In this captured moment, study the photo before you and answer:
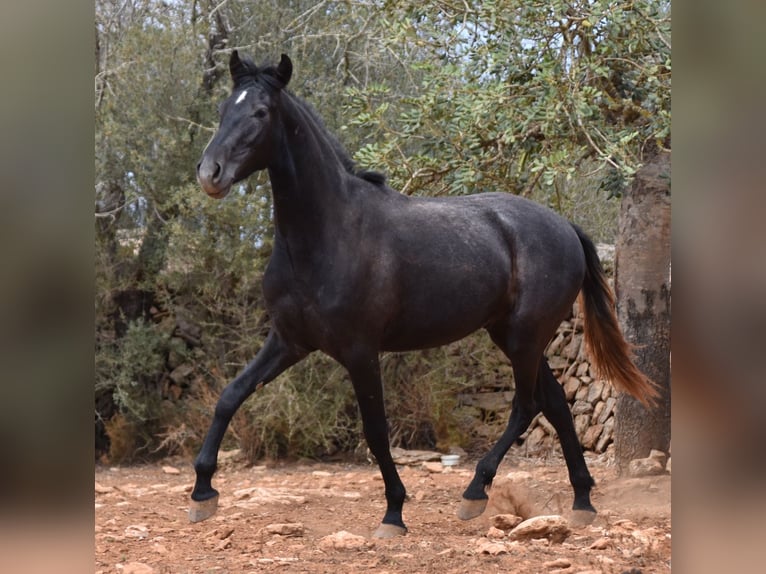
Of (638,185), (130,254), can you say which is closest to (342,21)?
(130,254)

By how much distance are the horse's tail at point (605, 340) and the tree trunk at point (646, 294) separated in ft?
2.81

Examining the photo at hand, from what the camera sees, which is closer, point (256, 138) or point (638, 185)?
point (256, 138)

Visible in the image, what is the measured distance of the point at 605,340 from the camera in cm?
484

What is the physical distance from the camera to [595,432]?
7156mm

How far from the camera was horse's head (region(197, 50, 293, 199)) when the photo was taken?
11.8ft

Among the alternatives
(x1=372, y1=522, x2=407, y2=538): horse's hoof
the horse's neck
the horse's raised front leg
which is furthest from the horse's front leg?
the horse's neck

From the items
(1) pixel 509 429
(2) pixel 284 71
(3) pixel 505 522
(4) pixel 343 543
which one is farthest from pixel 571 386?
(2) pixel 284 71

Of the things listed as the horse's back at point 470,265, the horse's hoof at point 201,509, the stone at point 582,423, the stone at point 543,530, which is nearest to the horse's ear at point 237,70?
the horse's back at point 470,265

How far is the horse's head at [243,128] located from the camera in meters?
3.59

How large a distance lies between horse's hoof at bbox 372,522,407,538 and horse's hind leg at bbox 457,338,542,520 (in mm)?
398

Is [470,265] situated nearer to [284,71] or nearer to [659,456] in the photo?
[284,71]
